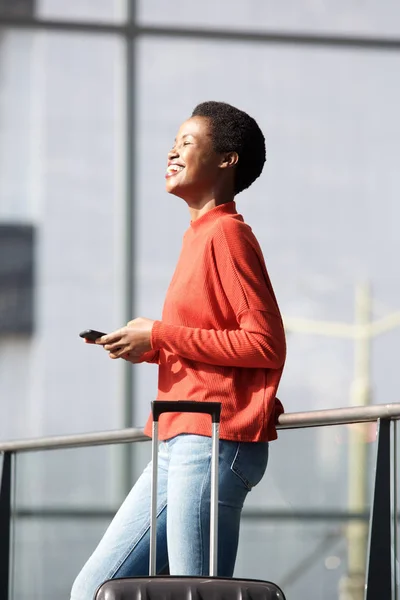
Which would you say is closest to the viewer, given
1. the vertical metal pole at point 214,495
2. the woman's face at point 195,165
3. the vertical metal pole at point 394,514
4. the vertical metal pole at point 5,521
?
the vertical metal pole at point 214,495

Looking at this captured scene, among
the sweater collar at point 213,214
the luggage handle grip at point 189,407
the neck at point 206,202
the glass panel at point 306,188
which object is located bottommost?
the luggage handle grip at point 189,407

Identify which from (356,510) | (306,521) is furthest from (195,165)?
(306,521)

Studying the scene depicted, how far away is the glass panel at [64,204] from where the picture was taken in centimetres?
605

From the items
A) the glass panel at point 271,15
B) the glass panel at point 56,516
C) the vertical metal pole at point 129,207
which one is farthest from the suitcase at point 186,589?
the glass panel at point 271,15

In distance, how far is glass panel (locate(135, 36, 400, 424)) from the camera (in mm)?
6176

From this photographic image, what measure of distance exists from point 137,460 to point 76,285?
150 cm

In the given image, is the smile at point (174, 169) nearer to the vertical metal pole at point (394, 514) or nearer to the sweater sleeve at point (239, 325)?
the sweater sleeve at point (239, 325)

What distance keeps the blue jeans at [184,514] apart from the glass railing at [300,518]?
1.10ft

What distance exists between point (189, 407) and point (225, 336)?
0.47 ft

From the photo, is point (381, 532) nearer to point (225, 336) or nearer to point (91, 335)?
point (225, 336)

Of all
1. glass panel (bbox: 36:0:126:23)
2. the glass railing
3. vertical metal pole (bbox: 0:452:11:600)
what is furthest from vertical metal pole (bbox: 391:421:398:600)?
glass panel (bbox: 36:0:126:23)

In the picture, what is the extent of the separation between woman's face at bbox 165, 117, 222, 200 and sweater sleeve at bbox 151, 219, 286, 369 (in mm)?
125

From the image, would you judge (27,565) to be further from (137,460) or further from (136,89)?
(136,89)

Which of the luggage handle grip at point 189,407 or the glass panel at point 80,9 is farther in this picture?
the glass panel at point 80,9
